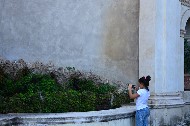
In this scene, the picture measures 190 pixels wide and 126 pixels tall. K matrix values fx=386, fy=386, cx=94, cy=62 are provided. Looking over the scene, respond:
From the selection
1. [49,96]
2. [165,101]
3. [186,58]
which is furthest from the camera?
[186,58]

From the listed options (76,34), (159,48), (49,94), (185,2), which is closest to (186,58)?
(185,2)

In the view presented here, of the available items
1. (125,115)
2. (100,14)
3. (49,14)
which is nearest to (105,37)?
(100,14)

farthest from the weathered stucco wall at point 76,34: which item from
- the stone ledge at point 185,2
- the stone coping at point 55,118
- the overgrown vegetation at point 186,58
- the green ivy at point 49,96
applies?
the stone coping at point 55,118

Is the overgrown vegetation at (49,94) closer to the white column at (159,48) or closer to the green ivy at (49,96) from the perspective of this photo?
the green ivy at (49,96)

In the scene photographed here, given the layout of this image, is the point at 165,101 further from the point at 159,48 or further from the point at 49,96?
the point at 49,96

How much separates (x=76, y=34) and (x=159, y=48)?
3100 mm

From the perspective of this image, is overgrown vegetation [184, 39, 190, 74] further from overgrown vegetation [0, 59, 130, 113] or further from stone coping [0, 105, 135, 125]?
stone coping [0, 105, 135, 125]

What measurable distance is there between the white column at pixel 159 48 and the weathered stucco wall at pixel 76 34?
0.90m

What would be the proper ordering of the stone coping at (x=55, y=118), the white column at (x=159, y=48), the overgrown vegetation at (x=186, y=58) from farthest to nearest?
the overgrown vegetation at (x=186, y=58) < the white column at (x=159, y=48) < the stone coping at (x=55, y=118)

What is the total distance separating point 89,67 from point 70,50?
0.88 m

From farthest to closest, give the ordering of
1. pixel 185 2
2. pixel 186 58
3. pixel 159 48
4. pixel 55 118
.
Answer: pixel 186 58, pixel 185 2, pixel 159 48, pixel 55 118

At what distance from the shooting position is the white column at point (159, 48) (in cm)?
1175

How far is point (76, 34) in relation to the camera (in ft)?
44.1

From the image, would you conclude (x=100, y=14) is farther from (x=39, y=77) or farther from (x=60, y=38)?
(x=39, y=77)
